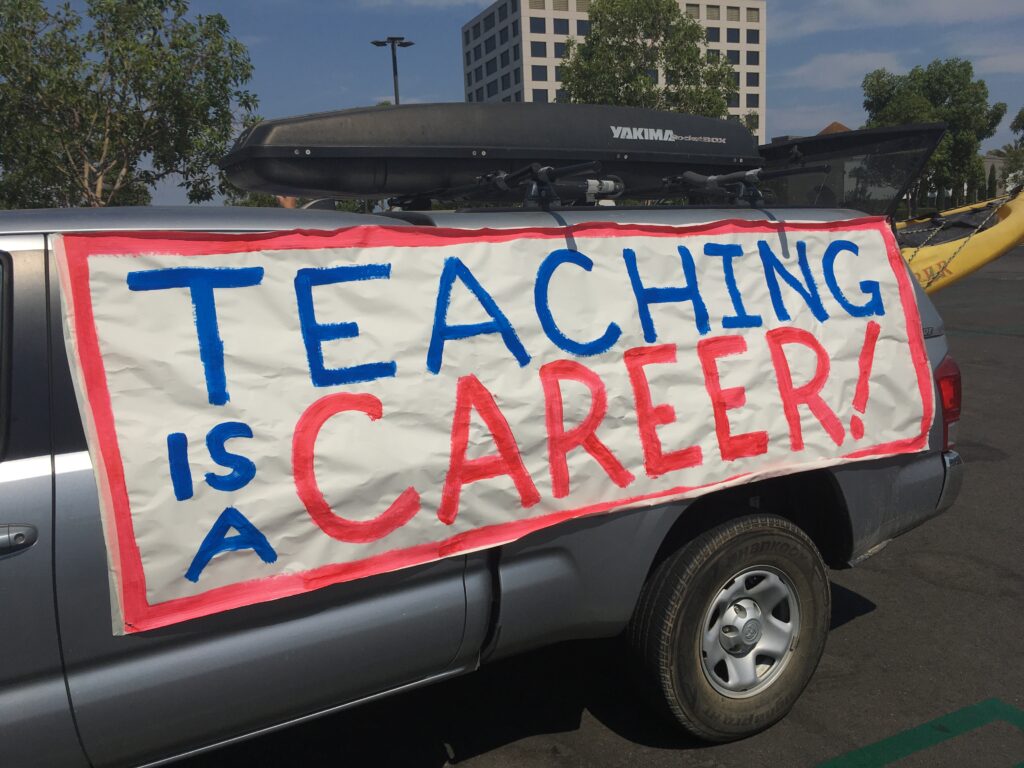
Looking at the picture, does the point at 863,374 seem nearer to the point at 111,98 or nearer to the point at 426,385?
the point at 426,385

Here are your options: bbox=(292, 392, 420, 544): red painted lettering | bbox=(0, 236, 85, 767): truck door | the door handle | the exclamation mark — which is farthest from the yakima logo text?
the door handle

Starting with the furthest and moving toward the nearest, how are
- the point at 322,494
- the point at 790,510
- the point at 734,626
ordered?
the point at 790,510 < the point at 734,626 < the point at 322,494

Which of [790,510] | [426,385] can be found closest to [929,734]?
[790,510]

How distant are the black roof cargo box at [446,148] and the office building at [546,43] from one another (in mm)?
93858

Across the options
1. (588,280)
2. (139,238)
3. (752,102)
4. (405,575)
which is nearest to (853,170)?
(588,280)

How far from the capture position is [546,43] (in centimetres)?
9956

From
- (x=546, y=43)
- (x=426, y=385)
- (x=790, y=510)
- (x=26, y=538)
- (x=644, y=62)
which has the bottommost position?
(x=790, y=510)

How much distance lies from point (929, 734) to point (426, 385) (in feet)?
7.28

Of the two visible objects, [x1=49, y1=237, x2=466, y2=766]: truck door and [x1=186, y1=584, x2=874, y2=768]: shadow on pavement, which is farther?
[x1=186, y1=584, x2=874, y2=768]: shadow on pavement

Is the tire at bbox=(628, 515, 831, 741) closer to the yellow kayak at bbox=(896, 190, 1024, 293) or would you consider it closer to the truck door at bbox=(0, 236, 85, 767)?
the truck door at bbox=(0, 236, 85, 767)

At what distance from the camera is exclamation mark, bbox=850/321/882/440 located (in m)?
3.24

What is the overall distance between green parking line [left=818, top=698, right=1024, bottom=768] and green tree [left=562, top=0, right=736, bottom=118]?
83.6 ft

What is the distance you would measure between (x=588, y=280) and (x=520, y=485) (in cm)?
69

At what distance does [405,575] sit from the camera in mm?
2479
